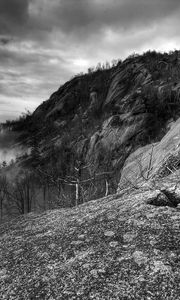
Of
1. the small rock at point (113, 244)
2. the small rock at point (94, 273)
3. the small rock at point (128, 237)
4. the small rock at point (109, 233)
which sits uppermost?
the small rock at point (128, 237)

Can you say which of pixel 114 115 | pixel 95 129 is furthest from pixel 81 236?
pixel 95 129

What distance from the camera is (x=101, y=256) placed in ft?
8.50

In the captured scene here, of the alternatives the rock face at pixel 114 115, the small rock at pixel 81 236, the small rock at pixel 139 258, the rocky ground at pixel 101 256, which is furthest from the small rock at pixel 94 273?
the rock face at pixel 114 115

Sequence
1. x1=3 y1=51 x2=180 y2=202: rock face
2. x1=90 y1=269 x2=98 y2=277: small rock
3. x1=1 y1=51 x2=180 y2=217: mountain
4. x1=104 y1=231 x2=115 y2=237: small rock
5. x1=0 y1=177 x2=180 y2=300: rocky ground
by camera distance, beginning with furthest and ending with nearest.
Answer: x1=3 y1=51 x2=180 y2=202: rock face < x1=1 y1=51 x2=180 y2=217: mountain < x1=104 y1=231 x2=115 y2=237: small rock < x1=90 y1=269 x2=98 y2=277: small rock < x1=0 y1=177 x2=180 y2=300: rocky ground

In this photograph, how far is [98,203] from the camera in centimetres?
431

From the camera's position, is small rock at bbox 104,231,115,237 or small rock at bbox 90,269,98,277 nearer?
small rock at bbox 90,269,98,277

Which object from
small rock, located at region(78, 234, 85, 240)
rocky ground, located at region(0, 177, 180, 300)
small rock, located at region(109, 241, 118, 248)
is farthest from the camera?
small rock, located at region(78, 234, 85, 240)

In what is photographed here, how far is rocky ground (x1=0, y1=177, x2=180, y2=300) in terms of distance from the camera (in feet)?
7.06

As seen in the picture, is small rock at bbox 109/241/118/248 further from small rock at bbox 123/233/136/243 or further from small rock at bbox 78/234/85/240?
small rock at bbox 78/234/85/240

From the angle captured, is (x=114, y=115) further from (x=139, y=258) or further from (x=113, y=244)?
(x=139, y=258)

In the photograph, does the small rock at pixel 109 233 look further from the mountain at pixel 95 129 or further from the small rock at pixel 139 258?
the mountain at pixel 95 129

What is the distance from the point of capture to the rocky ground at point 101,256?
215 cm

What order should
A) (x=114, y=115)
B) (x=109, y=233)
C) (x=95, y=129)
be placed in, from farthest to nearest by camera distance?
1. (x=95, y=129)
2. (x=114, y=115)
3. (x=109, y=233)

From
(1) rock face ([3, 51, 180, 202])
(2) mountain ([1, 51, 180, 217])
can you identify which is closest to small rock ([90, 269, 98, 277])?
(2) mountain ([1, 51, 180, 217])
